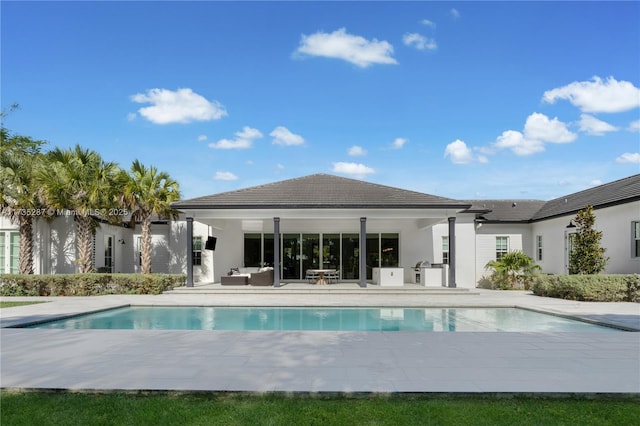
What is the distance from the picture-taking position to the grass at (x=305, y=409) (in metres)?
4.15

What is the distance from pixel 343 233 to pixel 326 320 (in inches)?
424

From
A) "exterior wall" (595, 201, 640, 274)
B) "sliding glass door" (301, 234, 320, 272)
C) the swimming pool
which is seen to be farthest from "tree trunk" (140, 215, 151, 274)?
"exterior wall" (595, 201, 640, 274)

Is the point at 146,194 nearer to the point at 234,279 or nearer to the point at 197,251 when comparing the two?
the point at 197,251

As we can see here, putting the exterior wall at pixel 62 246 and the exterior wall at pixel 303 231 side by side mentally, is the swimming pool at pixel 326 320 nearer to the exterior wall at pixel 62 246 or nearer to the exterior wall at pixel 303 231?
the exterior wall at pixel 62 246

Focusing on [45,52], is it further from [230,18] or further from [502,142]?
[502,142]

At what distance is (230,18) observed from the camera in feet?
53.4

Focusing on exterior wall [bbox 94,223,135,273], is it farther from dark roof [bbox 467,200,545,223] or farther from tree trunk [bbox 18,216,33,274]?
dark roof [bbox 467,200,545,223]

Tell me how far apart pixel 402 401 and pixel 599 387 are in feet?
7.89

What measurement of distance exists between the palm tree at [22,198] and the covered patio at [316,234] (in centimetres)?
595

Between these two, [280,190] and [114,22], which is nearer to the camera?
[114,22]

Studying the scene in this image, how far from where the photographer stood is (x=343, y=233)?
2212 cm

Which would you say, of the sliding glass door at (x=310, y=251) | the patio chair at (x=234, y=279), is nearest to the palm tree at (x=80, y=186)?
the patio chair at (x=234, y=279)

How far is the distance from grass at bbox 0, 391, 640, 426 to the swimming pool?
5.45 metres

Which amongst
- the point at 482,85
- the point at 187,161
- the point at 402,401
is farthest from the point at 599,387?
the point at 187,161
